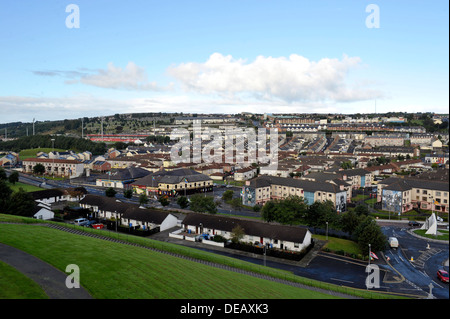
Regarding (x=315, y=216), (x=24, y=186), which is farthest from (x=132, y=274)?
(x=24, y=186)

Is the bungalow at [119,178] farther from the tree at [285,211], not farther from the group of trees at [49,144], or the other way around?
the group of trees at [49,144]

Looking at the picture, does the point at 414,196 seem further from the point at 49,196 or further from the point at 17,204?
the point at 49,196

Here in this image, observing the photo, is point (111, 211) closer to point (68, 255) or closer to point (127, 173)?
point (68, 255)

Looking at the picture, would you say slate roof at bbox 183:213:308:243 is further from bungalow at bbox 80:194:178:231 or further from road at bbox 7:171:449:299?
road at bbox 7:171:449:299

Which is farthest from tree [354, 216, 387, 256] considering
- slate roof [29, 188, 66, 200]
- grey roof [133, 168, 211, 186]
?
slate roof [29, 188, 66, 200]

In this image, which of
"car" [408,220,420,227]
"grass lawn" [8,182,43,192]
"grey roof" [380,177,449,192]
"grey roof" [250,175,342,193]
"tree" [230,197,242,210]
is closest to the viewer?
"car" [408,220,420,227]

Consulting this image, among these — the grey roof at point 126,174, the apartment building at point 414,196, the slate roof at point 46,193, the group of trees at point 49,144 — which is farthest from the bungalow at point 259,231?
the group of trees at point 49,144
